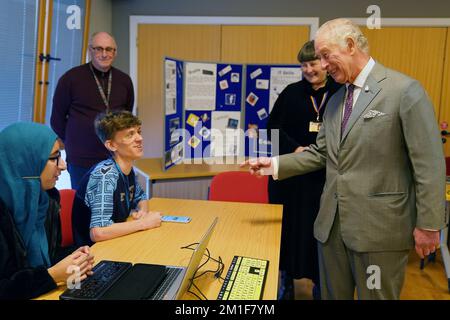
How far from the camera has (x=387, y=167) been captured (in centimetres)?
158

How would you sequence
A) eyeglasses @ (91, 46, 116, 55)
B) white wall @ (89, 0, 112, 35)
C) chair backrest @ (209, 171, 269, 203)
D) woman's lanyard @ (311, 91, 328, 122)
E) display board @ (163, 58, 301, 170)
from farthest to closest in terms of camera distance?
white wall @ (89, 0, 112, 35), display board @ (163, 58, 301, 170), eyeglasses @ (91, 46, 116, 55), chair backrest @ (209, 171, 269, 203), woman's lanyard @ (311, 91, 328, 122)

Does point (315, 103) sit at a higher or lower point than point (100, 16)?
lower

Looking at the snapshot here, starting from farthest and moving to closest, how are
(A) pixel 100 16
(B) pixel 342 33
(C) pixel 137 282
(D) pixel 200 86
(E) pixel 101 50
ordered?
(A) pixel 100 16, (D) pixel 200 86, (E) pixel 101 50, (B) pixel 342 33, (C) pixel 137 282

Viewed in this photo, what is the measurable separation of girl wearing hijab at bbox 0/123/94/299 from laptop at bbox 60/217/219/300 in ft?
0.22

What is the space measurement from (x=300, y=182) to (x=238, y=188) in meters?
0.44

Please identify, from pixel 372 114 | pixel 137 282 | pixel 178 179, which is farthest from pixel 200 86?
pixel 137 282

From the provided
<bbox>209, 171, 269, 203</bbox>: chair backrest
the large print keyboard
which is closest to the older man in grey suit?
the large print keyboard

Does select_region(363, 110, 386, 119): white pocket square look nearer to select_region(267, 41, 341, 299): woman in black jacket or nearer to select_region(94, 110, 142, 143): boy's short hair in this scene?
select_region(267, 41, 341, 299): woman in black jacket

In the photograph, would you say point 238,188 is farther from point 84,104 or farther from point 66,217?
point 84,104

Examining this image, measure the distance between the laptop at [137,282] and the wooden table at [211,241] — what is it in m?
0.07

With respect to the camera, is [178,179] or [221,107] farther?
[221,107]

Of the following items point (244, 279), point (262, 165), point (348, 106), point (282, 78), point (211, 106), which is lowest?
point (244, 279)

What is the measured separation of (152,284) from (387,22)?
14.4 ft

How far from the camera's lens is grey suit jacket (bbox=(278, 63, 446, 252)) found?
58.9 inches
